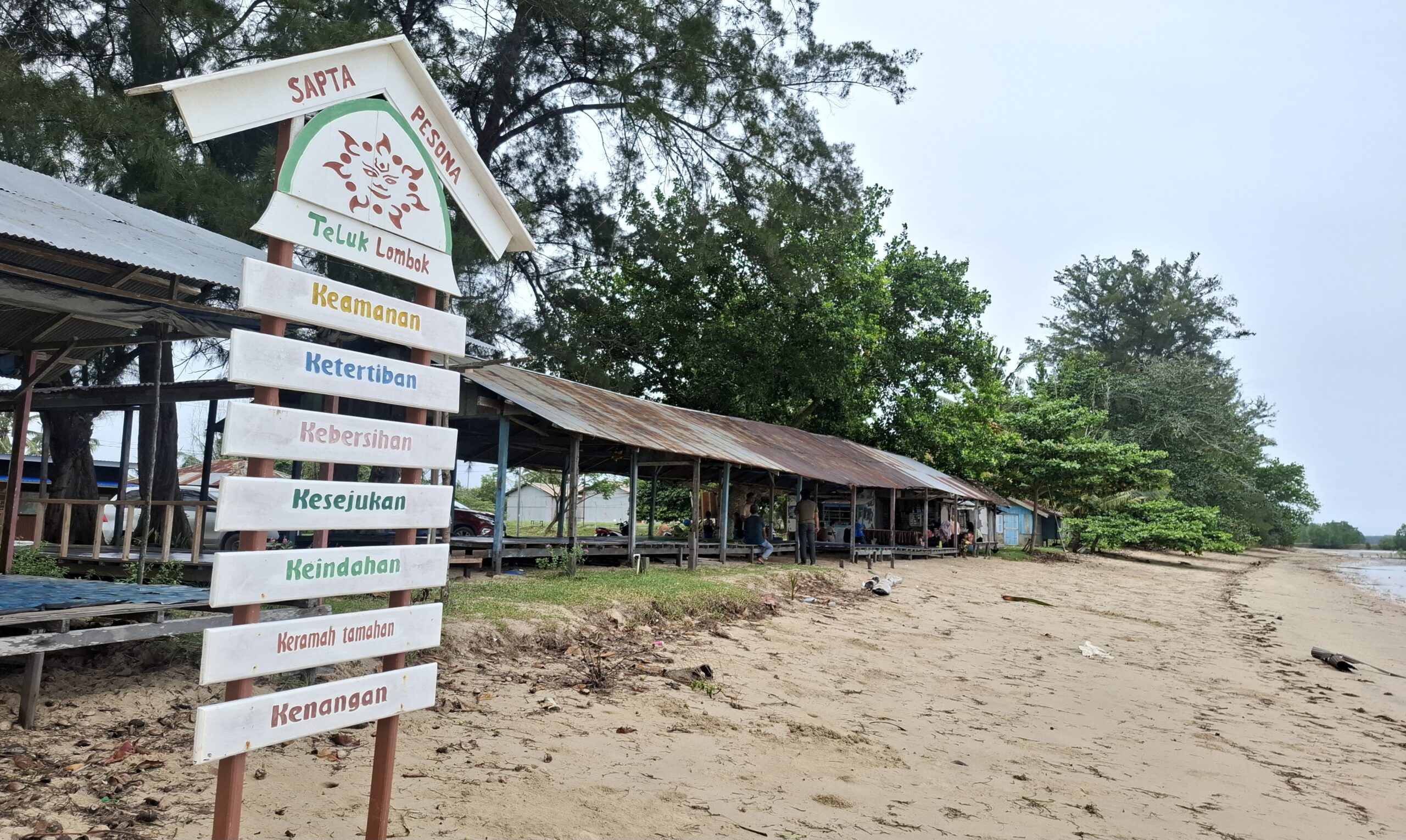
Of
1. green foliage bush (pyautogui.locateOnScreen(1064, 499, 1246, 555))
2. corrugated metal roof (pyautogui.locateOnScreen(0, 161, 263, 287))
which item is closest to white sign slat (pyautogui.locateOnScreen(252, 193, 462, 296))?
corrugated metal roof (pyautogui.locateOnScreen(0, 161, 263, 287))

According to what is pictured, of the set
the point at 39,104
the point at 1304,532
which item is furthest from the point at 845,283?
the point at 1304,532

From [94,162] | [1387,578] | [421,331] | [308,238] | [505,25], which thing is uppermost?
[505,25]

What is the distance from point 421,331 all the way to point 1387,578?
45.2 metres

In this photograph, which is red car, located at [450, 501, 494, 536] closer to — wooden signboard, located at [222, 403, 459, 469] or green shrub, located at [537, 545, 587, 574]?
green shrub, located at [537, 545, 587, 574]

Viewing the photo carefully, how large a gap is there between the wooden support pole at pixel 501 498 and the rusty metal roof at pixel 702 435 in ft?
1.76

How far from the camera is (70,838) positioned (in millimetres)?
3506

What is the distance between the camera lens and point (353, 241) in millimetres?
3213

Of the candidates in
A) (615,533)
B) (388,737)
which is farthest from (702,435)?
(388,737)

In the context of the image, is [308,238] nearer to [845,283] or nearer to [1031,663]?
[1031,663]

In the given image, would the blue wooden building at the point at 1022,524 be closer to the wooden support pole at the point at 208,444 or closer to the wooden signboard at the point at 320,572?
the wooden support pole at the point at 208,444

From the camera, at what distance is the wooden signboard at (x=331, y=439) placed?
8.91 feet

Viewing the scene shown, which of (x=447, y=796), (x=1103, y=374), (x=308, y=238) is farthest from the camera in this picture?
(x=1103, y=374)

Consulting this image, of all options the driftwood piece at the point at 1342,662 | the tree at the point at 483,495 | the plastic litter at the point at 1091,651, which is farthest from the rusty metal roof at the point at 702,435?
the tree at the point at 483,495

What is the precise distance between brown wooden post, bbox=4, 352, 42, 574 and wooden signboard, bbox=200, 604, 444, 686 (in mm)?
7381
